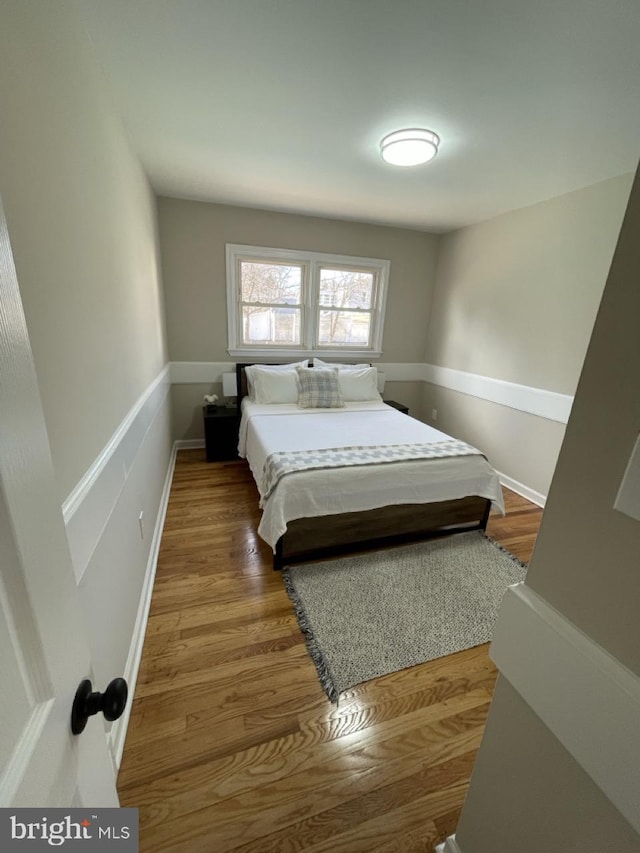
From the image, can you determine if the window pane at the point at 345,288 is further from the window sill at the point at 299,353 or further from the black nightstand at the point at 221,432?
the black nightstand at the point at 221,432

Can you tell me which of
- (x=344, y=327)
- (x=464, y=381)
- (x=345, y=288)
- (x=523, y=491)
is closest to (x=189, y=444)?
(x=344, y=327)

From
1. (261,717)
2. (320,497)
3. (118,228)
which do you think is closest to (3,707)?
(261,717)

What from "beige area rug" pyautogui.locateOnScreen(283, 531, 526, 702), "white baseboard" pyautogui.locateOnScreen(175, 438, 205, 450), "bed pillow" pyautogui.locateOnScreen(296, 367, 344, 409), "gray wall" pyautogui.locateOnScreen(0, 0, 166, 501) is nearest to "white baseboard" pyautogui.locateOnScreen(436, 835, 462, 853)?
"beige area rug" pyautogui.locateOnScreen(283, 531, 526, 702)

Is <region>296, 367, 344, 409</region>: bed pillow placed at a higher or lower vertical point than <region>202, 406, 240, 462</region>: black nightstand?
higher

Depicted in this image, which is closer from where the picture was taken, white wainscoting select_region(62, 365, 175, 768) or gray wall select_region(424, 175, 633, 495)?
white wainscoting select_region(62, 365, 175, 768)

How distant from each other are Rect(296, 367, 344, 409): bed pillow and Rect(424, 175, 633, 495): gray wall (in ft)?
4.76

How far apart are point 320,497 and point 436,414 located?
8.61 ft

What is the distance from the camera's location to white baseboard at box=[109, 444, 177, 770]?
43.1 inches

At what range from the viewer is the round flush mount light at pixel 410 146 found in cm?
181

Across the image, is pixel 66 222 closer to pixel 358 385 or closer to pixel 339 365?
pixel 358 385

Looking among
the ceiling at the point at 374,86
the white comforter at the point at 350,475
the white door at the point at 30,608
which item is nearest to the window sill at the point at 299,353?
the white comforter at the point at 350,475

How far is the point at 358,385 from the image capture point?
3447 mm

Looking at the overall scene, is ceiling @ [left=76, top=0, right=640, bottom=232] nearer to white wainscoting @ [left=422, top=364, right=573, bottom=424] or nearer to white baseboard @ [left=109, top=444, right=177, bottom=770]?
white wainscoting @ [left=422, top=364, right=573, bottom=424]

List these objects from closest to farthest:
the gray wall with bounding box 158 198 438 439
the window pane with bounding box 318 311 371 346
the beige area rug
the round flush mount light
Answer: the beige area rug, the round flush mount light, the gray wall with bounding box 158 198 438 439, the window pane with bounding box 318 311 371 346
